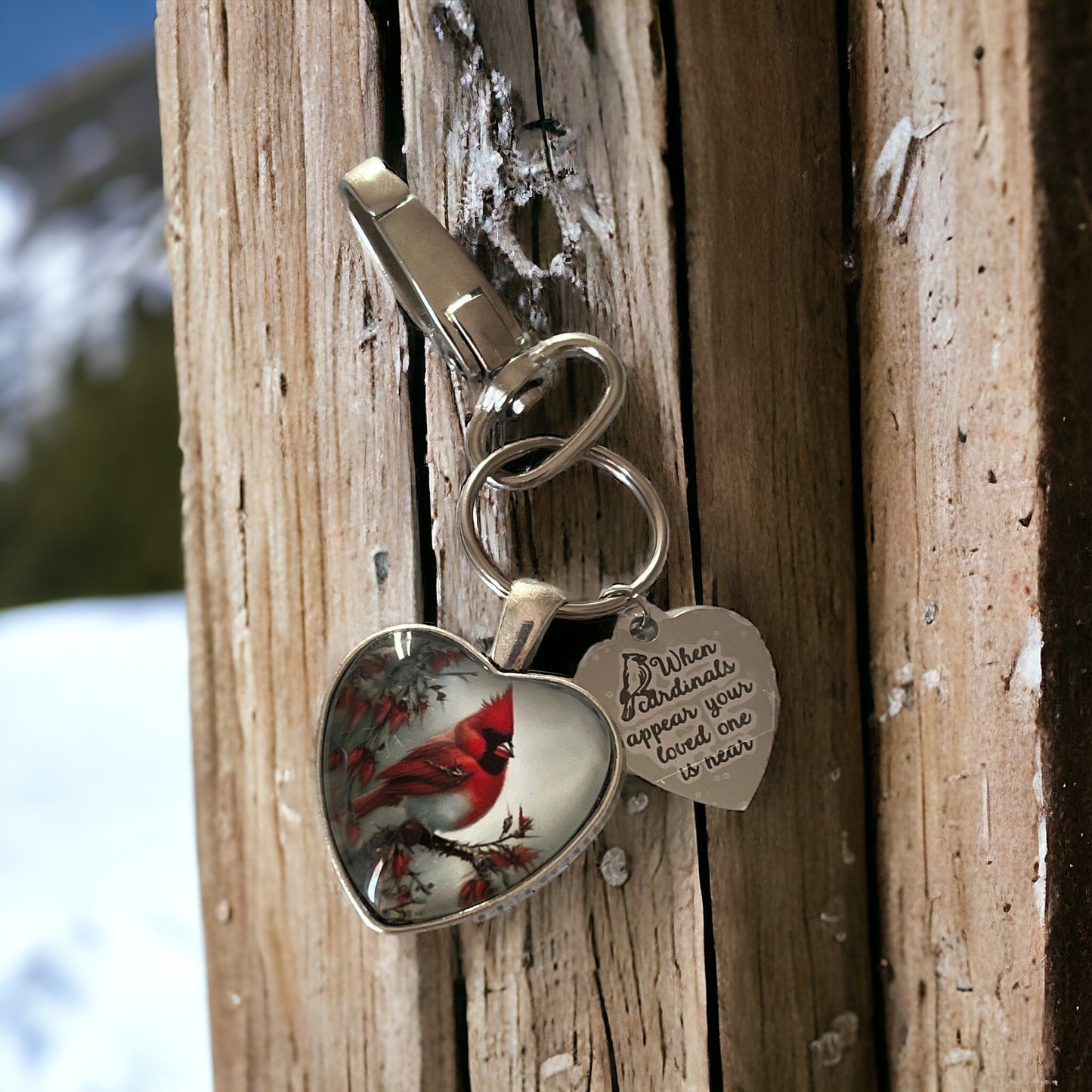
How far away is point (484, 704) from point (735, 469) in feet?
0.77

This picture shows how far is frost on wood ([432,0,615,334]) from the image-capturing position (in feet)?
1.88

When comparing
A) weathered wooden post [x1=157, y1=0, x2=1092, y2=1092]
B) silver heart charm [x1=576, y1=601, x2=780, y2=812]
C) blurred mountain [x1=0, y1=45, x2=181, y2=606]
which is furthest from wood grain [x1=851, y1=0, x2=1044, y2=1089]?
blurred mountain [x1=0, y1=45, x2=181, y2=606]

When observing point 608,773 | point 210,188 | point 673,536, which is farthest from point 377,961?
point 210,188

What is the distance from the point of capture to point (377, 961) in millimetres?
639

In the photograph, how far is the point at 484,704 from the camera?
0.56 m

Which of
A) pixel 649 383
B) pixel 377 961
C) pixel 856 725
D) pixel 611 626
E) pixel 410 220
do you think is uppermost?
pixel 410 220

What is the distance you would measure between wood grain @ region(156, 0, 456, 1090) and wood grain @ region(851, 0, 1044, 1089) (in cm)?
34

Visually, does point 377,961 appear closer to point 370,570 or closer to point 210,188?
point 370,570

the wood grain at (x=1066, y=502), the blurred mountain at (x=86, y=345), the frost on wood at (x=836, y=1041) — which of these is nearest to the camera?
the wood grain at (x=1066, y=502)

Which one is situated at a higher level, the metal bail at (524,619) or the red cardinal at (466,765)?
the metal bail at (524,619)

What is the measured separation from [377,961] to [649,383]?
1.47ft

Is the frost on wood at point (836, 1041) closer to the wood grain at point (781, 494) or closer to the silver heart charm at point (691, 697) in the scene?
the wood grain at point (781, 494)

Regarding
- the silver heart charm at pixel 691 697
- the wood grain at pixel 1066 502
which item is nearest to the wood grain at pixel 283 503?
the silver heart charm at pixel 691 697

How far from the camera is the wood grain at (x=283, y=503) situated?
0.62 metres
